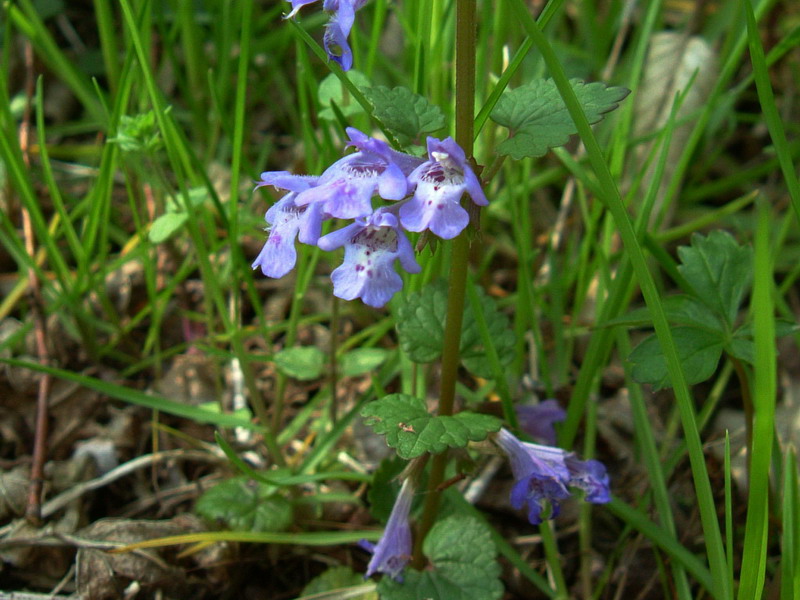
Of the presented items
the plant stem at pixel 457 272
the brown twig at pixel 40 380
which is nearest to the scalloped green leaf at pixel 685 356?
the plant stem at pixel 457 272

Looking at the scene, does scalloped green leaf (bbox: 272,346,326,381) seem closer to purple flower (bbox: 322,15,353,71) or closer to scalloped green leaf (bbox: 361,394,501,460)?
scalloped green leaf (bbox: 361,394,501,460)

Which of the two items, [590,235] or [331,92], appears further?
[590,235]

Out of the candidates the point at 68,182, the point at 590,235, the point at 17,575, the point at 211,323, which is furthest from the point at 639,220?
the point at 68,182

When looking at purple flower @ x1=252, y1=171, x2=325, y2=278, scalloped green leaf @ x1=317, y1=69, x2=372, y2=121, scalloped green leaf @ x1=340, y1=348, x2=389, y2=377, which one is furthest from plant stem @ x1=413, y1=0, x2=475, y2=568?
scalloped green leaf @ x1=317, y1=69, x2=372, y2=121

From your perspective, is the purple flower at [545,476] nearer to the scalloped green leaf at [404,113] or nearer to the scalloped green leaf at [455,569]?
the scalloped green leaf at [455,569]

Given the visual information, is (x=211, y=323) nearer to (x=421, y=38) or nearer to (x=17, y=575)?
(x=17, y=575)
